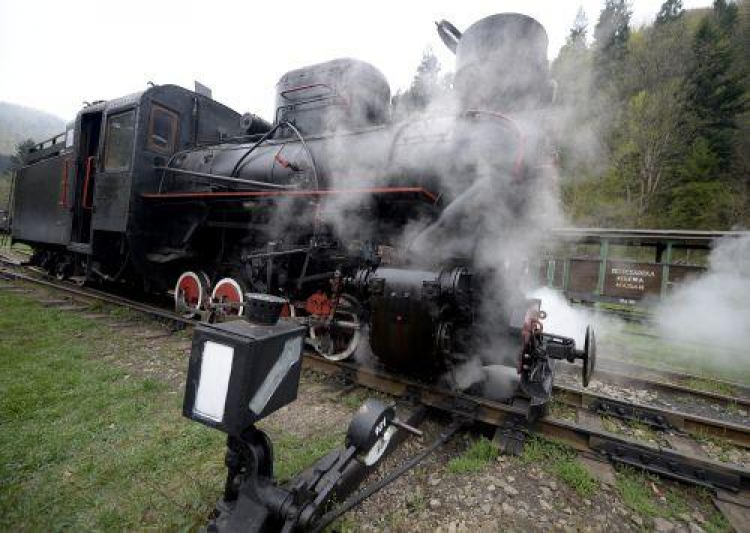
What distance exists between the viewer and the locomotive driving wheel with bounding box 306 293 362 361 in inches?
156

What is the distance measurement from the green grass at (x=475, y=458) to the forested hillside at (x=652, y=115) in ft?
10.3

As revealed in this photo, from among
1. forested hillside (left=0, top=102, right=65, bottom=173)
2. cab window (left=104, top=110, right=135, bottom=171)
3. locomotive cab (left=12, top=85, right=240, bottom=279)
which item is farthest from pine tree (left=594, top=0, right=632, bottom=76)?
forested hillside (left=0, top=102, right=65, bottom=173)

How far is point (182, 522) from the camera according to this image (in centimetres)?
188

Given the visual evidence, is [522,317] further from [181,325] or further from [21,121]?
[21,121]

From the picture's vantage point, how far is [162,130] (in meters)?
5.97

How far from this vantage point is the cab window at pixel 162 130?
579cm

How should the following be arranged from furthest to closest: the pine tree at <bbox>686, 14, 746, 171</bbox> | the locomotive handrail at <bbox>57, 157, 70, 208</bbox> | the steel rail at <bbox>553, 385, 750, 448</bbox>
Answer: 1. the pine tree at <bbox>686, 14, 746, 171</bbox>
2. the locomotive handrail at <bbox>57, 157, 70, 208</bbox>
3. the steel rail at <bbox>553, 385, 750, 448</bbox>

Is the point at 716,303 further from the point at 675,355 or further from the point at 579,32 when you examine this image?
the point at 579,32

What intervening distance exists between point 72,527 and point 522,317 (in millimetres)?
2955

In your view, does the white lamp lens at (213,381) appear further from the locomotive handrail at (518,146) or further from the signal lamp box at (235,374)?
the locomotive handrail at (518,146)

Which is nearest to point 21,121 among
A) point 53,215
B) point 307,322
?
point 53,215

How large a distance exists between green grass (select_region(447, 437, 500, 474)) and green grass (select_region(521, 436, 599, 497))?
22 cm

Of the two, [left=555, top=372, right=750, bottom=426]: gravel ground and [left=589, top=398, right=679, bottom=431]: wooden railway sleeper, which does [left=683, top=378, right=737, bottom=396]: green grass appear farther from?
[left=589, top=398, right=679, bottom=431]: wooden railway sleeper

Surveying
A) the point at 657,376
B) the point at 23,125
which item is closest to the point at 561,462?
the point at 657,376
